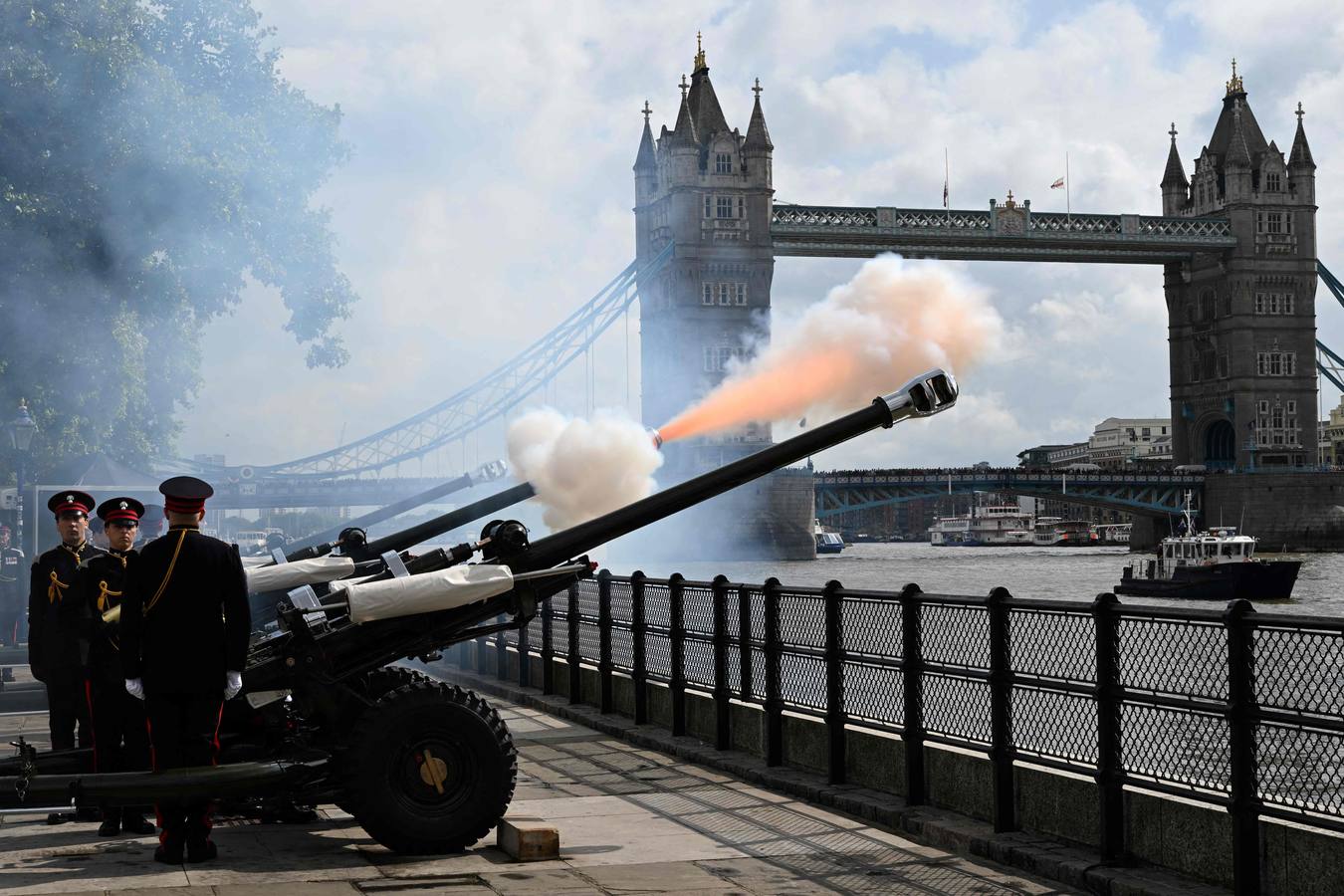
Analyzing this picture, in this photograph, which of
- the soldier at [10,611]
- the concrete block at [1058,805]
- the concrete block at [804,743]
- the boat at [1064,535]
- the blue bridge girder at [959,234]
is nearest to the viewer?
the concrete block at [1058,805]

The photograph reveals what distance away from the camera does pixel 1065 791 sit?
8062mm

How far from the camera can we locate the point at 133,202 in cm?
2328

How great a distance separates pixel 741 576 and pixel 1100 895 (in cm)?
6462

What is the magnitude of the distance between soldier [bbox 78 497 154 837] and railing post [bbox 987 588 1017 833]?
4.14 m

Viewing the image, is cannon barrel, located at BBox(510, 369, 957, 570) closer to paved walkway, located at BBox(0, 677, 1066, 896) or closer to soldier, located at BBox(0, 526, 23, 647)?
paved walkway, located at BBox(0, 677, 1066, 896)

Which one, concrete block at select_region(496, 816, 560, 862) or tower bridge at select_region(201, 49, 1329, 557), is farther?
tower bridge at select_region(201, 49, 1329, 557)

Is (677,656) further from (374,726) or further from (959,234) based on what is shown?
(959,234)

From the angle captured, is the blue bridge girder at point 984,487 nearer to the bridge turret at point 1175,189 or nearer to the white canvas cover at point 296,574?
the bridge turret at point 1175,189

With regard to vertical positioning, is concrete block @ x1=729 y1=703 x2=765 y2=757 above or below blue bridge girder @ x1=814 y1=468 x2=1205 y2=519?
below

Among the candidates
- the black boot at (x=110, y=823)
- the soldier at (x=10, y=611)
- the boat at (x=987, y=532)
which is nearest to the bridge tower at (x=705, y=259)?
the boat at (x=987, y=532)

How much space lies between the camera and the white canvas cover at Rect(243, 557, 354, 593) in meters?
10.0

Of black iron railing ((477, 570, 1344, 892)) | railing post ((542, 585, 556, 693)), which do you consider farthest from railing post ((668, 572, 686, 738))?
railing post ((542, 585, 556, 693))

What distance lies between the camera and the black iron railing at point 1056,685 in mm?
6758

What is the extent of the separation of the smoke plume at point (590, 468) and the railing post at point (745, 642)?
4.72 feet
